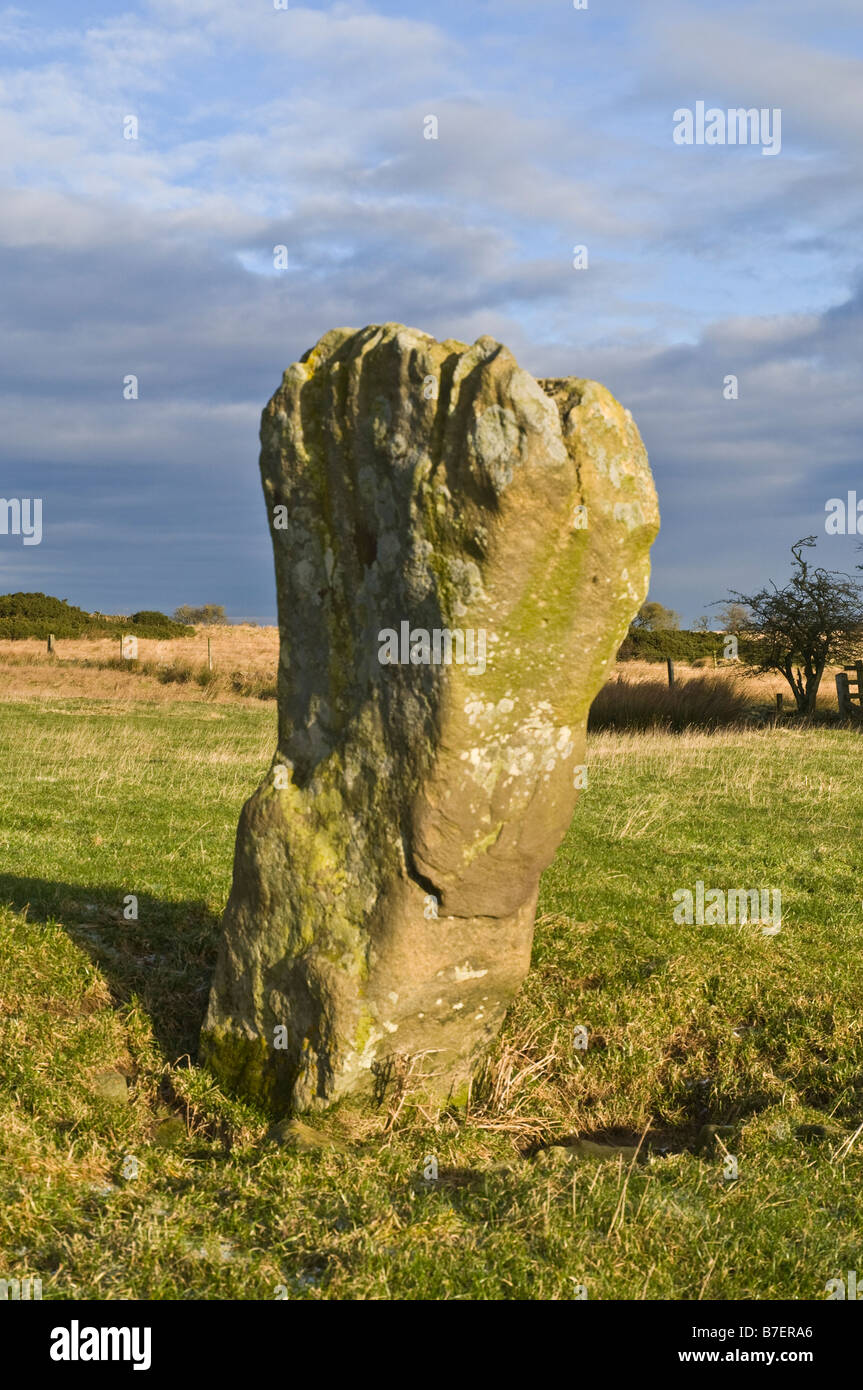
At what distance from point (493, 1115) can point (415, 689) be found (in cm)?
261

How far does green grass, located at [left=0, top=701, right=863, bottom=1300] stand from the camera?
14.5ft

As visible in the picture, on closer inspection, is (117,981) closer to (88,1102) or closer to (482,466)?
(88,1102)

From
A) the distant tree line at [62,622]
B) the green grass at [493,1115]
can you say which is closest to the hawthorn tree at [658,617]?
the distant tree line at [62,622]

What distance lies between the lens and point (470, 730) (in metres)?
5.63

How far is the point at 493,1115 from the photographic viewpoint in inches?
250


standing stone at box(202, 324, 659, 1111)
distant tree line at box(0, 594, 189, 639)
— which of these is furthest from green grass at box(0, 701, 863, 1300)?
distant tree line at box(0, 594, 189, 639)

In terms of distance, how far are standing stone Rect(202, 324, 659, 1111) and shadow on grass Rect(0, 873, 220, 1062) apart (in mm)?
894

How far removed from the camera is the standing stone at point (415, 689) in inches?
216

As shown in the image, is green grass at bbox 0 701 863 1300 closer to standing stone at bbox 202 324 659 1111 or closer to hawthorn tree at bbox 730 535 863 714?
standing stone at bbox 202 324 659 1111

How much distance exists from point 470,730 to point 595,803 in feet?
33.2

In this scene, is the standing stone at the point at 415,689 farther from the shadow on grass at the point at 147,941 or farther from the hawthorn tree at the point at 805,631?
the hawthorn tree at the point at 805,631

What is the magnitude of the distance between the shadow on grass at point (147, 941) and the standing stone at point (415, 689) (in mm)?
894

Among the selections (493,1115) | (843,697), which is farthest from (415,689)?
(843,697)
